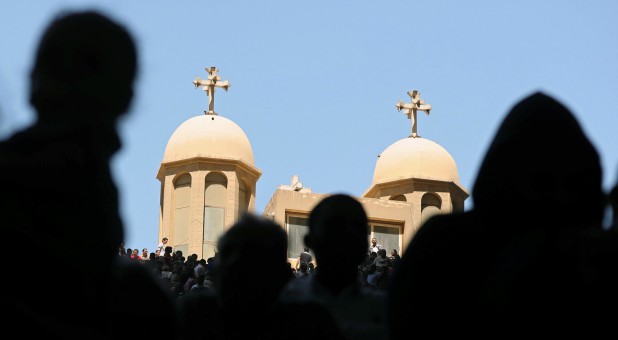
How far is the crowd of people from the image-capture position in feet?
10.3

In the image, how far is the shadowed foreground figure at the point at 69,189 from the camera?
3105mm

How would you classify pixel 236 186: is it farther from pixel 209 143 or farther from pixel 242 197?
pixel 209 143

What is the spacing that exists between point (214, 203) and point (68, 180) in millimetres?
33205

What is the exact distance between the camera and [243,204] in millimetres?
36844

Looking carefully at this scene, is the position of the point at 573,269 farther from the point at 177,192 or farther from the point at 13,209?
the point at 177,192

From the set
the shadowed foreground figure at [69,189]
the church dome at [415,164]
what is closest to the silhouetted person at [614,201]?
the shadowed foreground figure at [69,189]

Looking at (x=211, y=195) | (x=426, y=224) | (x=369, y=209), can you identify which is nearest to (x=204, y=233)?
(x=211, y=195)

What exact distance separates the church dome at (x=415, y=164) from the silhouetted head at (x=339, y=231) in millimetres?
33256

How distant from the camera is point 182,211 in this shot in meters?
36.4

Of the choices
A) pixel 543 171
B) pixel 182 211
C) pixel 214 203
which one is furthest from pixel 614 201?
pixel 182 211

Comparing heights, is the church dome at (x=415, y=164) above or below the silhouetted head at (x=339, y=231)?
above

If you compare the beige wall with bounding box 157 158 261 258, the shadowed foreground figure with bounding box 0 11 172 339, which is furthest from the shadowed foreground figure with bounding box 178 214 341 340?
the beige wall with bounding box 157 158 261 258

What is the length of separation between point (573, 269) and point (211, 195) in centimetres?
3325

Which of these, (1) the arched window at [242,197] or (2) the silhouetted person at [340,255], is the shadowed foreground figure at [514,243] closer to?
(2) the silhouetted person at [340,255]
